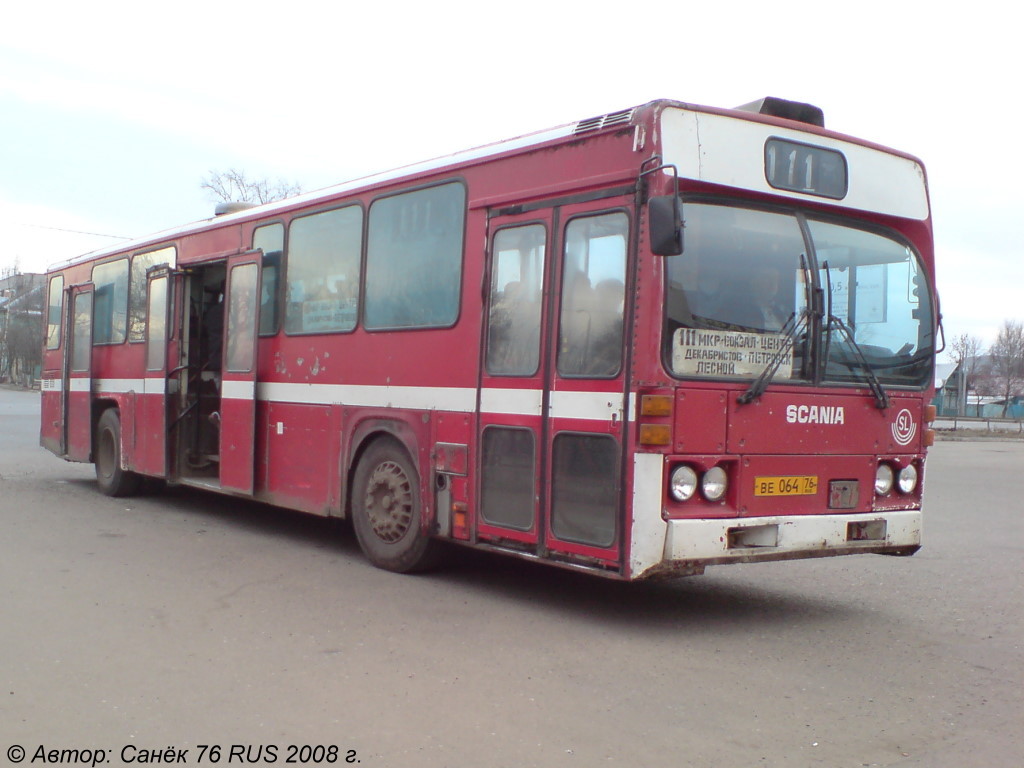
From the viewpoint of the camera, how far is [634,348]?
6.63 metres

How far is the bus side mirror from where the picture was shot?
6.23 m

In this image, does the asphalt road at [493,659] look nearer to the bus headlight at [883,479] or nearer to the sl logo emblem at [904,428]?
the bus headlight at [883,479]

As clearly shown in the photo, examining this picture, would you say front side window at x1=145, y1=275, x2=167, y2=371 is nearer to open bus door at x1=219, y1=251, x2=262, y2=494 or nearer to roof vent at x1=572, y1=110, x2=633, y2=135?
open bus door at x1=219, y1=251, x2=262, y2=494

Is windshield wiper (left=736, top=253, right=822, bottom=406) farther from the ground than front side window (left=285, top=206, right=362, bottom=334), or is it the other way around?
front side window (left=285, top=206, right=362, bottom=334)

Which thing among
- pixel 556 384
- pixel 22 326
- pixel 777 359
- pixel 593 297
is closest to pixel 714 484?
pixel 777 359

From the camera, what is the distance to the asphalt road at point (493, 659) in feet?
15.4

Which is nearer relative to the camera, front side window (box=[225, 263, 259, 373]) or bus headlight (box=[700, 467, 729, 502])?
bus headlight (box=[700, 467, 729, 502])

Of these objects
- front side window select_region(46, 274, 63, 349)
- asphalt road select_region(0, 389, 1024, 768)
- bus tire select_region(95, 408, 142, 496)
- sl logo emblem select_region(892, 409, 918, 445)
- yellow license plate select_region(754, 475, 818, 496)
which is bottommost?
asphalt road select_region(0, 389, 1024, 768)

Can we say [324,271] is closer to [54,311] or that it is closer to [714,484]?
[714,484]

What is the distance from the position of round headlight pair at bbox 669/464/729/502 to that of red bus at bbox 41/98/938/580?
15 millimetres

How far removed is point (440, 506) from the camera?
8.05 metres

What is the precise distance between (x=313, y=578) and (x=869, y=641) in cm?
402

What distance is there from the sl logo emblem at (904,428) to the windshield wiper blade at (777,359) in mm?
1073

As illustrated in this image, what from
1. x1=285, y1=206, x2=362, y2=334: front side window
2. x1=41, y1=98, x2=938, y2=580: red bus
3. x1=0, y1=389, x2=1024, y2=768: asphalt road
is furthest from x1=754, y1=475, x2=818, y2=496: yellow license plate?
x1=285, y1=206, x2=362, y2=334: front side window
